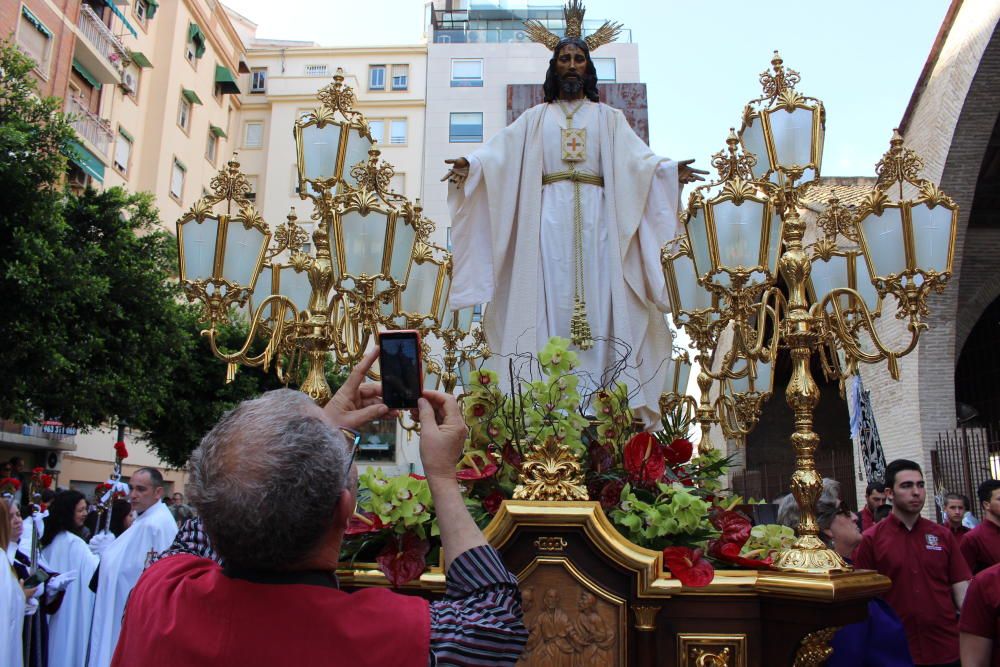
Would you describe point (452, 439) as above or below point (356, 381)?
below

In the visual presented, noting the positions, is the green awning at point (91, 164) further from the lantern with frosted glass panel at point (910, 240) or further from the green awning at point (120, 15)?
the lantern with frosted glass panel at point (910, 240)

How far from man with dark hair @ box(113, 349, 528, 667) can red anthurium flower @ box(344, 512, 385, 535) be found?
3.97ft

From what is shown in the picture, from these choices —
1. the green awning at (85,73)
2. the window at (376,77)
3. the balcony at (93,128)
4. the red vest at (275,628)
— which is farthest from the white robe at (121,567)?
the window at (376,77)

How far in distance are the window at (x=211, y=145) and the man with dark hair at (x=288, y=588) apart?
3371cm

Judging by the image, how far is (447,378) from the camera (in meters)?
6.11

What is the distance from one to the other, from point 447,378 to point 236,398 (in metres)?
17.4

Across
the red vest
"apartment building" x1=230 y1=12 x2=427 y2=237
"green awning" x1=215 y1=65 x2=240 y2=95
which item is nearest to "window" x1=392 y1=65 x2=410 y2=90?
"apartment building" x1=230 y1=12 x2=427 y2=237

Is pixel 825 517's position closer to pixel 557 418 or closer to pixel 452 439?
pixel 557 418

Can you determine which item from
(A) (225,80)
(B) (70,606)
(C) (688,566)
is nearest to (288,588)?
(C) (688,566)

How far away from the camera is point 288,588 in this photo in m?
1.49

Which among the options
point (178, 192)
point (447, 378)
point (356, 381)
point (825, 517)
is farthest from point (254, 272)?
point (178, 192)

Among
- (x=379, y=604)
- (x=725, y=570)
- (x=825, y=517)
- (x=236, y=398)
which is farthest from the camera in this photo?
(x=236, y=398)

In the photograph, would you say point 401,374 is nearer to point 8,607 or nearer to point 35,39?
point 8,607

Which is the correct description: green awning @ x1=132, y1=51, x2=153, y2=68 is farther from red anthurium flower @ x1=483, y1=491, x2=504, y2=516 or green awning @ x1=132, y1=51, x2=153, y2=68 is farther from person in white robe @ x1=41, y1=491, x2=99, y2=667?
red anthurium flower @ x1=483, y1=491, x2=504, y2=516
